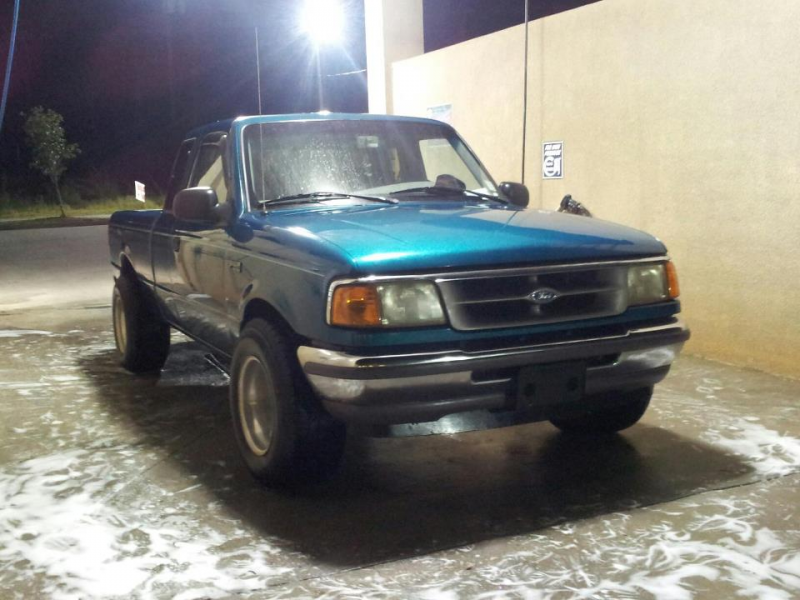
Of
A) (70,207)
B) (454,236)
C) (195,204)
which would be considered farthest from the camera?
(70,207)

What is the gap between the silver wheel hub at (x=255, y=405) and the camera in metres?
4.16

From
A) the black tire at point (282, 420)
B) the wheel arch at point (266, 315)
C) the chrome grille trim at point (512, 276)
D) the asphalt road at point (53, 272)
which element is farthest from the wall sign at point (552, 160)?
the asphalt road at point (53, 272)

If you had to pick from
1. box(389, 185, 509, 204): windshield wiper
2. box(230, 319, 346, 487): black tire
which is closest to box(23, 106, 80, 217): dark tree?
box(389, 185, 509, 204): windshield wiper

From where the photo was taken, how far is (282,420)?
387 centimetres

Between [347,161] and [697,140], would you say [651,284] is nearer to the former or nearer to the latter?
[347,161]

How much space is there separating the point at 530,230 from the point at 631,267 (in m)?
0.48

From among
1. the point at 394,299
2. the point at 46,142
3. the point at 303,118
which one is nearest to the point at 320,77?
the point at 303,118

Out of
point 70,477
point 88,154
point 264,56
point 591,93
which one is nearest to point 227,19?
point 264,56

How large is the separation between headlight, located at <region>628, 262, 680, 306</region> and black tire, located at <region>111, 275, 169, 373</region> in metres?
3.58

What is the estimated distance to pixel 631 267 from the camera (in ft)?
13.2

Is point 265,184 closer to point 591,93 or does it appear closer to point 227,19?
point 591,93

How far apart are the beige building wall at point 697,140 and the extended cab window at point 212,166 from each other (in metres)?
3.35

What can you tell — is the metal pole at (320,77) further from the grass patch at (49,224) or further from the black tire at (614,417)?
the grass patch at (49,224)

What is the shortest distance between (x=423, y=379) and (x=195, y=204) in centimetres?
172
